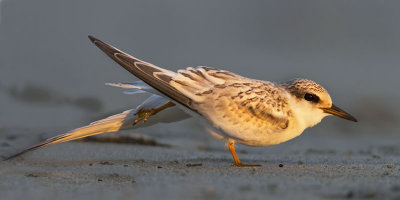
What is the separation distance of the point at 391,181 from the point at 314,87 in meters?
1.11

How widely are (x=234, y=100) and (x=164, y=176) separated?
2.79ft

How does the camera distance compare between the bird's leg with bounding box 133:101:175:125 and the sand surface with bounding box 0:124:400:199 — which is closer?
the sand surface with bounding box 0:124:400:199

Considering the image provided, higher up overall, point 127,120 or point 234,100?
point 234,100

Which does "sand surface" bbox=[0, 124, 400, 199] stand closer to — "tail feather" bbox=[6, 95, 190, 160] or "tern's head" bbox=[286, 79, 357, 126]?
"tail feather" bbox=[6, 95, 190, 160]

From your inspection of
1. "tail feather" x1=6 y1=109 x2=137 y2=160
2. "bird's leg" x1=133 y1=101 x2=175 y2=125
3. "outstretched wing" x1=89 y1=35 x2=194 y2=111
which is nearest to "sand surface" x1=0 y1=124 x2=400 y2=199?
"tail feather" x1=6 y1=109 x2=137 y2=160

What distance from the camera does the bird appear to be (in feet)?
12.4

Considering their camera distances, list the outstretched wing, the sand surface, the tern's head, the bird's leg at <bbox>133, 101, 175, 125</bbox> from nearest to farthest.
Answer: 1. the sand surface
2. the outstretched wing
3. the tern's head
4. the bird's leg at <bbox>133, 101, 175, 125</bbox>

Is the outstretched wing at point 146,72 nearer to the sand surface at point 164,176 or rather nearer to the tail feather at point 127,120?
the tail feather at point 127,120

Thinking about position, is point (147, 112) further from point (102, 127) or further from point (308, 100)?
point (308, 100)

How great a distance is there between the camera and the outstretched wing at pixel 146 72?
370 cm

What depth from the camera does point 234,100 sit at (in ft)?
12.6

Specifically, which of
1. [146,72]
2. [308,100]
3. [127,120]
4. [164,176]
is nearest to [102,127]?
[127,120]

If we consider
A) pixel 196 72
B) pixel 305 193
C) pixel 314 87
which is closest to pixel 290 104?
pixel 314 87

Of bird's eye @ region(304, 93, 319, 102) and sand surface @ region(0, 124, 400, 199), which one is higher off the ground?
bird's eye @ region(304, 93, 319, 102)
